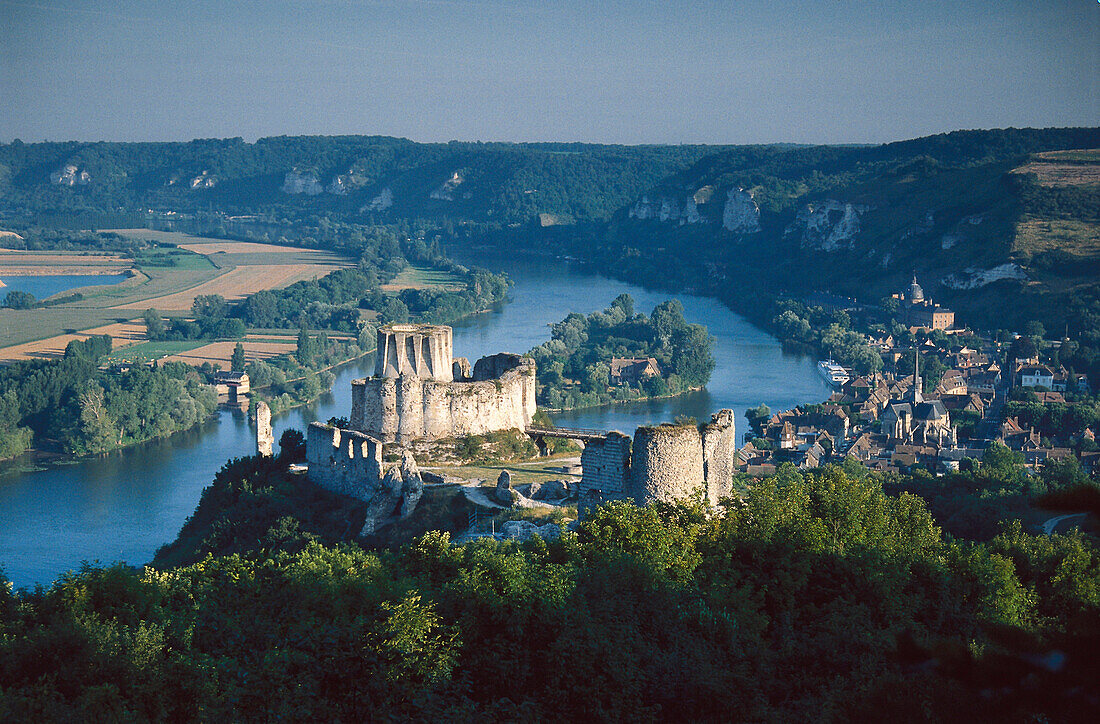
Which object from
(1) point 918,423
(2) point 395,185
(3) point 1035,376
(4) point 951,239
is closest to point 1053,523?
(1) point 918,423

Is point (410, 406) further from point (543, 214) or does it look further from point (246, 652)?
point (543, 214)

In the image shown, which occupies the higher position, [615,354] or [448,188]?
[448,188]

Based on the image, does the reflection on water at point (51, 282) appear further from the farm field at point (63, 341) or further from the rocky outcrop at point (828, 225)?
the rocky outcrop at point (828, 225)

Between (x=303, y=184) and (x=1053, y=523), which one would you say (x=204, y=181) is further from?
(x=1053, y=523)

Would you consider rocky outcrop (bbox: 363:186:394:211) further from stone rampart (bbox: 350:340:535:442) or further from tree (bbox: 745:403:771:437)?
stone rampart (bbox: 350:340:535:442)

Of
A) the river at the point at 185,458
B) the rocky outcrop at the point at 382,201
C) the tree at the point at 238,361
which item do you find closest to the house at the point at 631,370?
the river at the point at 185,458

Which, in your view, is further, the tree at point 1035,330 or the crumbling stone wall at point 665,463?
the tree at point 1035,330

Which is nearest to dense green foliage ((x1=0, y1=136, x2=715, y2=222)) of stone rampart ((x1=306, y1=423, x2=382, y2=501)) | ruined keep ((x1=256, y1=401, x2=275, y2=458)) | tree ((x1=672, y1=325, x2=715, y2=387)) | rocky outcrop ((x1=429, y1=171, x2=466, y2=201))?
rocky outcrop ((x1=429, y1=171, x2=466, y2=201))
